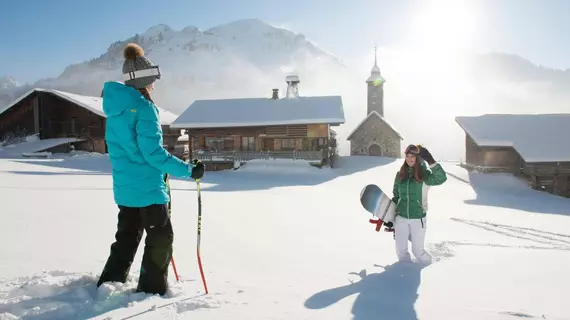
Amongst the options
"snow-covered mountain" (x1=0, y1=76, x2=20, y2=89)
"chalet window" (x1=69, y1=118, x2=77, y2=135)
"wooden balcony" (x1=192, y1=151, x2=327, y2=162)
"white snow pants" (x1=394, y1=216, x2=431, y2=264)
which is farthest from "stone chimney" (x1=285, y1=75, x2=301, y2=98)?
"snow-covered mountain" (x1=0, y1=76, x2=20, y2=89)

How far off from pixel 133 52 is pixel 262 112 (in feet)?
76.6

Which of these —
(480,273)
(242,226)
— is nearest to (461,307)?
(480,273)

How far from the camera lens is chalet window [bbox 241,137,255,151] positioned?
25.5 meters

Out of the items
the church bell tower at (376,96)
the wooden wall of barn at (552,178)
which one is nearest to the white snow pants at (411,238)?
the wooden wall of barn at (552,178)

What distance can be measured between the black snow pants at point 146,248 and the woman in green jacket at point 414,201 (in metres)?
2.79

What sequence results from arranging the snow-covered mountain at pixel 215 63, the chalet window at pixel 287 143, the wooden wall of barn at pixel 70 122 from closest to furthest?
the chalet window at pixel 287 143 < the wooden wall of barn at pixel 70 122 < the snow-covered mountain at pixel 215 63

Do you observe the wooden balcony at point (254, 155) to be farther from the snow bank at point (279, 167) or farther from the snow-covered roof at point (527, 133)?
the snow-covered roof at point (527, 133)

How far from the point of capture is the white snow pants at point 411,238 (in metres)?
4.35

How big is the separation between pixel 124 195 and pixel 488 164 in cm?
2766

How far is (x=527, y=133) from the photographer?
84.9ft

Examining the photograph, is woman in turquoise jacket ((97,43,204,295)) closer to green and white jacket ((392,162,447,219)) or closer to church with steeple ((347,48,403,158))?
green and white jacket ((392,162,447,219))

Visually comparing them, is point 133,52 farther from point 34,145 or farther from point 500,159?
point 34,145

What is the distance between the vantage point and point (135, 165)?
277 centimetres

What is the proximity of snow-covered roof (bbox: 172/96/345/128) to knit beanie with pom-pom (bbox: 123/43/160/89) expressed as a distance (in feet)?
68.6
